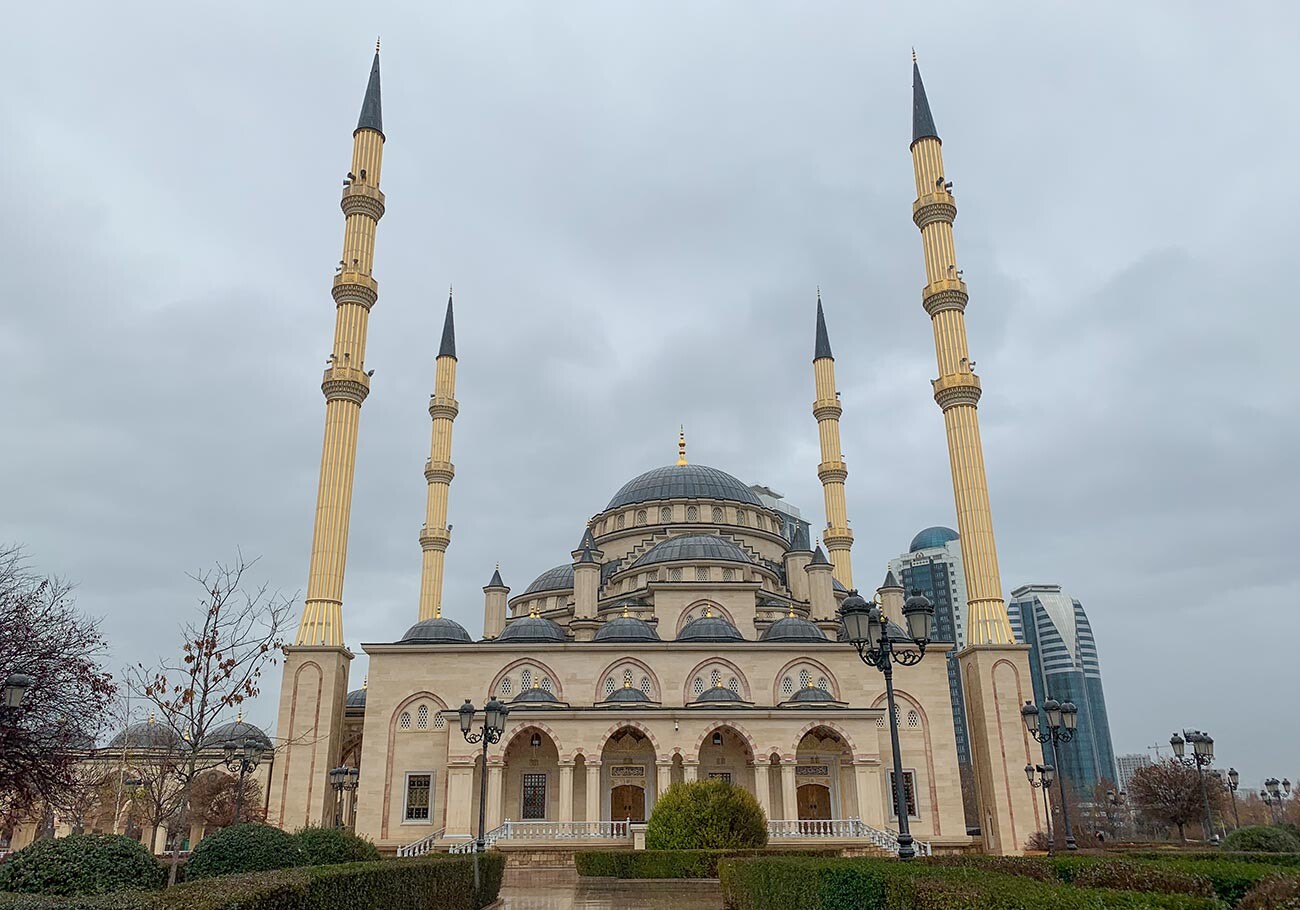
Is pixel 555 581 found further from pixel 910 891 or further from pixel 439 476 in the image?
pixel 910 891

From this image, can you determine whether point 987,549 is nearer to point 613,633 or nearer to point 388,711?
point 613,633

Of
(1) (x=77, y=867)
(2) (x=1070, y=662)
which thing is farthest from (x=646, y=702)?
(2) (x=1070, y=662)

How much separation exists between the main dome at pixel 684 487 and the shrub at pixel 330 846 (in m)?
26.2

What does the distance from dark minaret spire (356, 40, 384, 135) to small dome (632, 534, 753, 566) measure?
17320 millimetres

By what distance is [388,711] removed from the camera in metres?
26.2

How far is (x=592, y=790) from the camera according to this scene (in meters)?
24.8

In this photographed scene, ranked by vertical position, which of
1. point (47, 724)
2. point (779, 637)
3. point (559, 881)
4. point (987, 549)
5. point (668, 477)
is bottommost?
point (559, 881)

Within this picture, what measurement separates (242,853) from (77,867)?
2.72 m

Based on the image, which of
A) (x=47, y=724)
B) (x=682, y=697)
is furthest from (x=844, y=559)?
(x=47, y=724)

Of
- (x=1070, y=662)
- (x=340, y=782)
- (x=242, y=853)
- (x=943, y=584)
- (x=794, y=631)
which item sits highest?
(x=943, y=584)

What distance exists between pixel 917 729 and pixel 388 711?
15.2 metres

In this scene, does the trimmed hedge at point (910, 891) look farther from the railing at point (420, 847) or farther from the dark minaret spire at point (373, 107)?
the dark minaret spire at point (373, 107)

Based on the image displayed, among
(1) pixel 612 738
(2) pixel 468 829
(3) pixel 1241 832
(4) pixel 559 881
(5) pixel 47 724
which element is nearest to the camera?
(5) pixel 47 724

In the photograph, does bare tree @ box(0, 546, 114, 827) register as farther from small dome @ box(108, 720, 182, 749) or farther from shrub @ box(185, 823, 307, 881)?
small dome @ box(108, 720, 182, 749)
